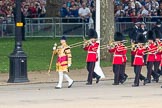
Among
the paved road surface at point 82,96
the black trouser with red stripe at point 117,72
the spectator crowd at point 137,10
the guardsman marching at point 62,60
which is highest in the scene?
the spectator crowd at point 137,10

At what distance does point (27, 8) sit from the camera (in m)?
44.2

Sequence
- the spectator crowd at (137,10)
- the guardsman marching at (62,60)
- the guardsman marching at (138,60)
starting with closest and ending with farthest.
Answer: the guardsman marching at (62,60) < the guardsman marching at (138,60) < the spectator crowd at (137,10)

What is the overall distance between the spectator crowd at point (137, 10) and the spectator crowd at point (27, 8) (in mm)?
4345

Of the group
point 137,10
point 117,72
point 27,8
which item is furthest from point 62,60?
point 137,10

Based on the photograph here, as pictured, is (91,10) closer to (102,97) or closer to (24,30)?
(24,30)

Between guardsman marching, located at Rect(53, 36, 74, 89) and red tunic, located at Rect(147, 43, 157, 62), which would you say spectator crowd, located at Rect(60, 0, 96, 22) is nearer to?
red tunic, located at Rect(147, 43, 157, 62)

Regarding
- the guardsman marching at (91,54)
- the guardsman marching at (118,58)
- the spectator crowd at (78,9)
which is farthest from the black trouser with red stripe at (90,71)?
the spectator crowd at (78,9)

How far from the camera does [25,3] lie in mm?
44875

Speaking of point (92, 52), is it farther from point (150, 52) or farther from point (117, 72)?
point (150, 52)

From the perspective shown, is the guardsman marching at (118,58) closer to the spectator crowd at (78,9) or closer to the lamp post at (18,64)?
the lamp post at (18,64)

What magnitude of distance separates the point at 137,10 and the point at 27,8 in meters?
6.19

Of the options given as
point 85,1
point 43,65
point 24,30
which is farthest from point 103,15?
point 85,1

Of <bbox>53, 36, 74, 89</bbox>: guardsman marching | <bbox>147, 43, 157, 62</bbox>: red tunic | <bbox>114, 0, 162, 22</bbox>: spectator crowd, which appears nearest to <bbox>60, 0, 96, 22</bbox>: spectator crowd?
<bbox>114, 0, 162, 22</bbox>: spectator crowd

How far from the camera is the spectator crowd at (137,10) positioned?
142 ft
